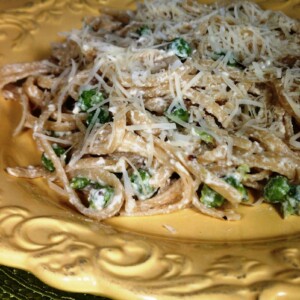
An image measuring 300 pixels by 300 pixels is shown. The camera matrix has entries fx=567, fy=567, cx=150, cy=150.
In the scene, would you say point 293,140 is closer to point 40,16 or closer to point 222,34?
point 222,34

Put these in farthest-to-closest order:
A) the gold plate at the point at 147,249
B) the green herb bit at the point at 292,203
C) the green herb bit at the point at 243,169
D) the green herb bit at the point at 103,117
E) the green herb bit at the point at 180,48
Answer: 1. the green herb bit at the point at 180,48
2. the green herb bit at the point at 103,117
3. the green herb bit at the point at 243,169
4. the green herb bit at the point at 292,203
5. the gold plate at the point at 147,249

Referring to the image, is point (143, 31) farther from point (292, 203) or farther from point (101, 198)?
point (292, 203)

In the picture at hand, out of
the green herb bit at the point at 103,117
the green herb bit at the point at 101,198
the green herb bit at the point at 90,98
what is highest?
the green herb bit at the point at 90,98

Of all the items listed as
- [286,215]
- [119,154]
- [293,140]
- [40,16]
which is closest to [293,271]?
[286,215]

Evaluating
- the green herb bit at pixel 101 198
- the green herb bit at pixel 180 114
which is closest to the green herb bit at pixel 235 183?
the green herb bit at pixel 180 114

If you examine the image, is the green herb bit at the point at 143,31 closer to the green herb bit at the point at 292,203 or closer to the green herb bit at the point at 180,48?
the green herb bit at the point at 180,48

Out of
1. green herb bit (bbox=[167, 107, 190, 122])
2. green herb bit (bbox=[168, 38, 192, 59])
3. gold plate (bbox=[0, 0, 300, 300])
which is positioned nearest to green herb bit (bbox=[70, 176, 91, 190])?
gold plate (bbox=[0, 0, 300, 300])

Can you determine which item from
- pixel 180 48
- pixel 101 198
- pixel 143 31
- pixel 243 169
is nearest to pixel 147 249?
pixel 101 198
